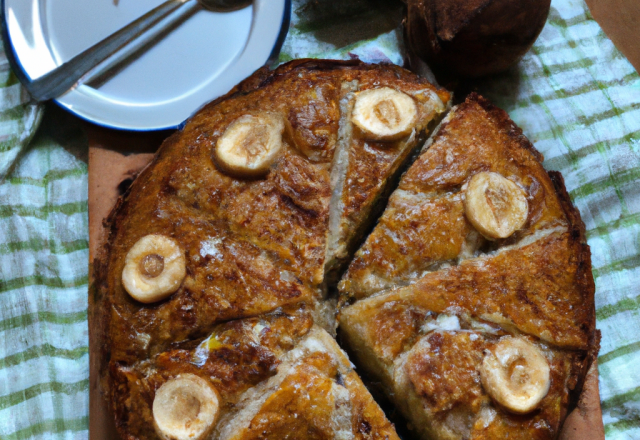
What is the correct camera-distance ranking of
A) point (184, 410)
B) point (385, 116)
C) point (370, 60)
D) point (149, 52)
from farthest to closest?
point (370, 60)
point (149, 52)
point (385, 116)
point (184, 410)

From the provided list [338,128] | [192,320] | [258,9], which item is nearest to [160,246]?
[192,320]

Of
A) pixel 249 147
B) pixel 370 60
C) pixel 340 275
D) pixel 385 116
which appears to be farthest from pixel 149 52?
pixel 340 275

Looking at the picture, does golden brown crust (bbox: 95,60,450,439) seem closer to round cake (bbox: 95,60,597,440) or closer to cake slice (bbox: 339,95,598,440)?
round cake (bbox: 95,60,597,440)

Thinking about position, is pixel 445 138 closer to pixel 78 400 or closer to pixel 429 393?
pixel 429 393

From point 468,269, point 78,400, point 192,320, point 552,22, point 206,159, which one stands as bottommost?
point 78,400

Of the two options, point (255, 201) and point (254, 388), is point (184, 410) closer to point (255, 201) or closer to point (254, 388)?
point (254, 388)

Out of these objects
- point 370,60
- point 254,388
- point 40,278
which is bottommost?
point 40,278
